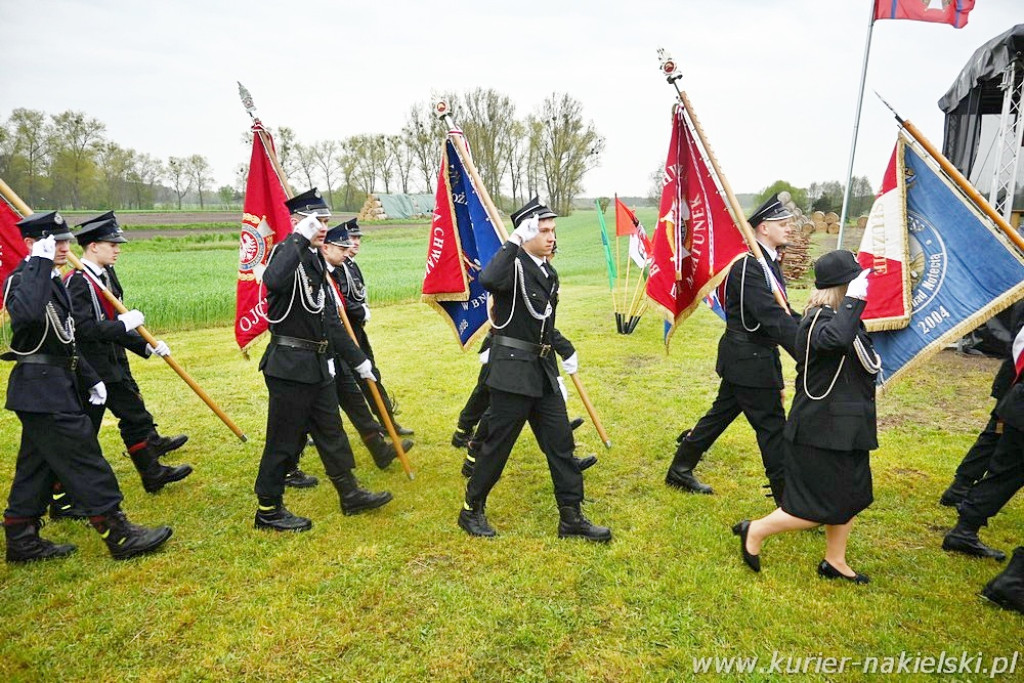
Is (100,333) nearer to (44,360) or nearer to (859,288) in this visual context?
(44,360)

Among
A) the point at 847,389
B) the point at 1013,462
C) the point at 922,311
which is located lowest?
the point at 1013,462

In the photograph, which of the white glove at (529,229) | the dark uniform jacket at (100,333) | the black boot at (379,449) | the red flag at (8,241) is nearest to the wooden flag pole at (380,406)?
the black boot at (379,449)

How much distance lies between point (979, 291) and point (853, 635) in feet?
9.29

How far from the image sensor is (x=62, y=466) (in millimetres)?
4059

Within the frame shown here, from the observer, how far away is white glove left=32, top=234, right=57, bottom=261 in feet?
12.9

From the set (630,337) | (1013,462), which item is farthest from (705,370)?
(1013,462)

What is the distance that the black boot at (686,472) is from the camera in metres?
5.24

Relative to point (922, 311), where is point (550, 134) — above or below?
above

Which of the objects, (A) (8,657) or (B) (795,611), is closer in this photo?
(A) (8,657)

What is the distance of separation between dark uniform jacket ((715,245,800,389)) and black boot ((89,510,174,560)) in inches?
176

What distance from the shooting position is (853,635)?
338 cm


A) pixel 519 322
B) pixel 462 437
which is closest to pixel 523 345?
pixel 519 322

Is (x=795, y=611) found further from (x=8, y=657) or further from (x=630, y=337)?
(x=630, y=337)

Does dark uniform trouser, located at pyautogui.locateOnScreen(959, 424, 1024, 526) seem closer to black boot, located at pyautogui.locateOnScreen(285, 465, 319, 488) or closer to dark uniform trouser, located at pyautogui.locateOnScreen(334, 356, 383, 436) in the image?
dark uniform trouser, located at pyautogui.locateOnScreen(334, 356, 383, 436)
